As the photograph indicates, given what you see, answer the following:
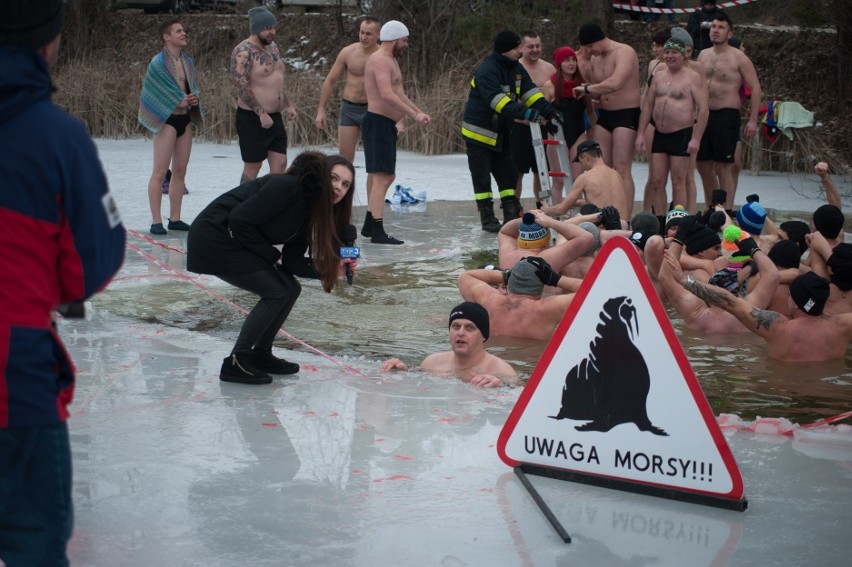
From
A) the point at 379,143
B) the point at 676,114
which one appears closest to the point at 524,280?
the point at 379,143

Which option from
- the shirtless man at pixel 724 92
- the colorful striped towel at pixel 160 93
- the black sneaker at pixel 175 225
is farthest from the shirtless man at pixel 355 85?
the shirtless man at pixel 724 92

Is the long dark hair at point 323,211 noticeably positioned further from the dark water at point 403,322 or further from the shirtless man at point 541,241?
the shirtless man at point 541,241

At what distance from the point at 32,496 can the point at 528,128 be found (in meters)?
8.75

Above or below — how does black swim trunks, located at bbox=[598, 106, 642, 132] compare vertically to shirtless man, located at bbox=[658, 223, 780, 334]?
above

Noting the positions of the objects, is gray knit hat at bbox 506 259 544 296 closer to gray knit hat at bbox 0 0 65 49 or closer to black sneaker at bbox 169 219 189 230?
black sneaker at bbox 169 219 189 230

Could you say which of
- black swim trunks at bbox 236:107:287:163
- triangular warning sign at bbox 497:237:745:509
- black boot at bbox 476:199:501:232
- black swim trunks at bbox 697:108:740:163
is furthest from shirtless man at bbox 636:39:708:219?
triangular warning sign at bbox 497:237:745:509

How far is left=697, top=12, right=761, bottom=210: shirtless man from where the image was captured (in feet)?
34.6

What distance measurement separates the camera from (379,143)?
9.86 metres

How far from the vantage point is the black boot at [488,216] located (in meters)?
10.6

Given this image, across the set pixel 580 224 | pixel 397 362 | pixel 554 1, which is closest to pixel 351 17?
pixel 554 1

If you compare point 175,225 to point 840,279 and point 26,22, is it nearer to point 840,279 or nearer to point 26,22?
point 840,279

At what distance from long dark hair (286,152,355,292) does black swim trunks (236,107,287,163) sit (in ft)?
15.0

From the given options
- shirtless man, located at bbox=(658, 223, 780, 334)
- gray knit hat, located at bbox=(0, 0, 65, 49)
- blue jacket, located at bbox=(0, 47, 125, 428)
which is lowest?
shirtless man, located at bbox=(658, 223, 780, 334)

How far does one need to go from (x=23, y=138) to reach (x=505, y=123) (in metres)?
8.41
